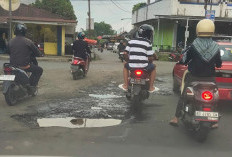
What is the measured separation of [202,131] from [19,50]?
4770 mm

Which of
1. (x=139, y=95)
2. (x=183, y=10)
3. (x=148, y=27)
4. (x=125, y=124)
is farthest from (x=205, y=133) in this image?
(x=183, y=10)

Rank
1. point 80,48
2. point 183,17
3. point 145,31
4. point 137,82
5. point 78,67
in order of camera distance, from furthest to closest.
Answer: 1. point 183,17
2. point 80,48
3. point 78,67
4. point 145,31
5. point 137,82

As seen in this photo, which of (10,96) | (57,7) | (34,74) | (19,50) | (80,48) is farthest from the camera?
(57,7)

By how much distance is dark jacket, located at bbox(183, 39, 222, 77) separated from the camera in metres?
5.15

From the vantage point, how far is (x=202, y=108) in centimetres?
490

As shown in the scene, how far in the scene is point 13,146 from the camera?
4531mm

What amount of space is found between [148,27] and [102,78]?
5.74 metres

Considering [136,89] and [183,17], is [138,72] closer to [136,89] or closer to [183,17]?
[136,89]

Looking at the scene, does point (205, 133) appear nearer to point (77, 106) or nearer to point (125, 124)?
point (125, 124)

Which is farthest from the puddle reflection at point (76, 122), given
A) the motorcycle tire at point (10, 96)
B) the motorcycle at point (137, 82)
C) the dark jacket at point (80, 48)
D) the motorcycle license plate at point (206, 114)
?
the dark jacket at point (80, 48)

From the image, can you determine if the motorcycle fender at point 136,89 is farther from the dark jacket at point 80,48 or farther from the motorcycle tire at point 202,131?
the dark jacket at point 80,48

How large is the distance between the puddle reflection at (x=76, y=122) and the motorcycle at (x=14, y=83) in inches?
55.7

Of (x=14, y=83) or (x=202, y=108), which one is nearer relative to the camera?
(x=202, y=108)

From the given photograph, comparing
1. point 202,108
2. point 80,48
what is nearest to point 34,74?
point 80,48
